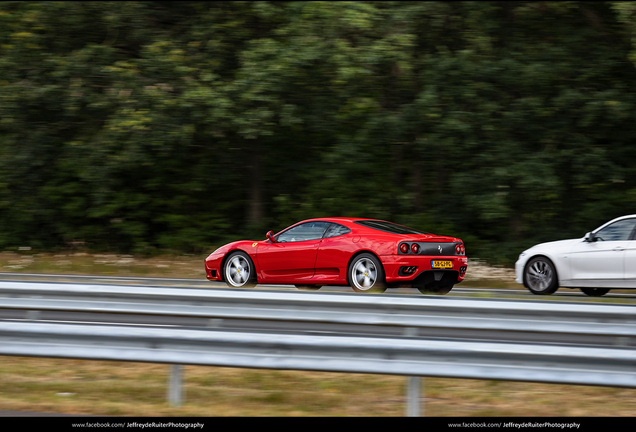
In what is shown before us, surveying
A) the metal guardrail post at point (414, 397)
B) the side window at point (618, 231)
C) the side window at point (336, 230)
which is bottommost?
the metal guardrail post at point (414, 397)

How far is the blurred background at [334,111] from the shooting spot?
54.5ft

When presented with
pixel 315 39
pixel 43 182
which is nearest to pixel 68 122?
pixel 43 182

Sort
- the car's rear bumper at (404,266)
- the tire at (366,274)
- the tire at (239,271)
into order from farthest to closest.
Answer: the tire at (239,271) < the tire at (366,274) < the car's rear bumper at (404,266)

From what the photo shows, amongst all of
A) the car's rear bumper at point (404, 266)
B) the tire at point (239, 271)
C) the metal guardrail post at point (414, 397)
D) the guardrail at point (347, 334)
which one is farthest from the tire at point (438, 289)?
the metal guardrail post at point (414, 397)

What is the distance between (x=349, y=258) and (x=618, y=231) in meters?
3.98

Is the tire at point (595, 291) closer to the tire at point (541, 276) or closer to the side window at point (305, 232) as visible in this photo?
the tire at point (541, 276)

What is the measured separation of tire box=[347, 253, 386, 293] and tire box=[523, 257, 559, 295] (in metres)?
2.70

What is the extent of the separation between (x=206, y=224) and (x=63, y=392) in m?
13.5

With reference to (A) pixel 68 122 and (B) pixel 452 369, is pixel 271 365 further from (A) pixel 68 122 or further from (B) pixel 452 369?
(A) pixel 68 122

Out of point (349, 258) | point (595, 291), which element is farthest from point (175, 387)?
point (595, 291)

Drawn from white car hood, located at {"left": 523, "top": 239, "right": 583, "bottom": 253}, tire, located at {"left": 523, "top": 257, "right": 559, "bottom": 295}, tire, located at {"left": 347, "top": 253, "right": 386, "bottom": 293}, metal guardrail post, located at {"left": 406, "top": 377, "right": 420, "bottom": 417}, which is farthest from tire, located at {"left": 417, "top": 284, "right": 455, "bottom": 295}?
metal guardrail post, located at {"left": 406, "top": 377, "right": 420, "bottom": 417}

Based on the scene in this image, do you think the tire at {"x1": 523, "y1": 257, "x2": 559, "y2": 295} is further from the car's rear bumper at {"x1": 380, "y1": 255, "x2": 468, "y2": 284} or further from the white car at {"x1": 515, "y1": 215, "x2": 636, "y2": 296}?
the car's rear bumper at {"x1": 380, "y1": 255, "x2": 468, "y2": 284}

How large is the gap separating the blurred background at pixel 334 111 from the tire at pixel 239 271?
16.7 ft
